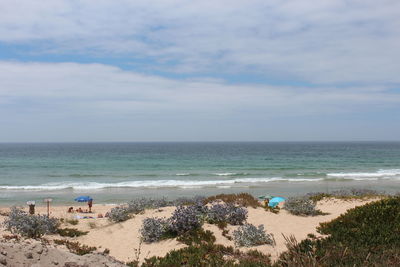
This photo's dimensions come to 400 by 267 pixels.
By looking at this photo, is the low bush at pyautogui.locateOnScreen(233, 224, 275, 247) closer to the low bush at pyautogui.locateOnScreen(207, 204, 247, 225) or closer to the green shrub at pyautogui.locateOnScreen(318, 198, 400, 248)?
the green shrub at pyautogui.locateOnScreen(318, 198, 400, 248)

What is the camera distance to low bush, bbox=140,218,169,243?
1157 centimetres

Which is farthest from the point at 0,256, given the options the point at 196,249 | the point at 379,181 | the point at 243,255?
the point at 379,181

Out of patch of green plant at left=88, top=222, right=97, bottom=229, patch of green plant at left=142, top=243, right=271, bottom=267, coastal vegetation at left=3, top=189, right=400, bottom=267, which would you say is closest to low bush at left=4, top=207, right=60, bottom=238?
coastal vegetation at left=3, top=189, right=400, bottom=267

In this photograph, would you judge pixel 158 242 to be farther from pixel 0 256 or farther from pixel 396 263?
pixel 396 263

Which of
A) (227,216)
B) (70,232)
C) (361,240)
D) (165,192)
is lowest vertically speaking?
(165,192)

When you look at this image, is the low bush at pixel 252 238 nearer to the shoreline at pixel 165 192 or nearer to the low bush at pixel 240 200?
the low bush at pixel 240 200

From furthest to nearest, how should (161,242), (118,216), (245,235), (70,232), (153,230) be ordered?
(118,216), (70,232), (153,230), (161,242), (245,235)

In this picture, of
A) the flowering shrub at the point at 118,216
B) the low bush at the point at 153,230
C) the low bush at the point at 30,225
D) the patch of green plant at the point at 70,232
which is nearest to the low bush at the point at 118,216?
the flowering shrub at the point at 118,216

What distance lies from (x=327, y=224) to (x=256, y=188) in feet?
72.7

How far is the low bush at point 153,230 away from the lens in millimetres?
11570

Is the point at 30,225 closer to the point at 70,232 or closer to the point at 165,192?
the point at 70,232

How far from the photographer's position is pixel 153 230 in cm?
1172

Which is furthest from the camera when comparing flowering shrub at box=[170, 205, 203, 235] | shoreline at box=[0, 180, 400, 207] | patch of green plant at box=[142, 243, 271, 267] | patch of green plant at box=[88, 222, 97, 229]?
shoreline at box=[0, 180, 400, 207]

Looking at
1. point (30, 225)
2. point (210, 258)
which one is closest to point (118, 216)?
point (30, 225)
